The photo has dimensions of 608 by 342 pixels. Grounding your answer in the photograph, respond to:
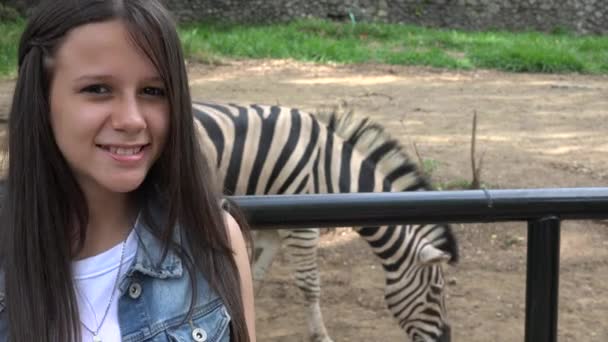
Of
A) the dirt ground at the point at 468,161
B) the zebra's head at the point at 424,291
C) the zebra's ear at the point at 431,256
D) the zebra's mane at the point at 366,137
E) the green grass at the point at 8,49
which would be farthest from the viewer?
the green grass at the point at 8,49

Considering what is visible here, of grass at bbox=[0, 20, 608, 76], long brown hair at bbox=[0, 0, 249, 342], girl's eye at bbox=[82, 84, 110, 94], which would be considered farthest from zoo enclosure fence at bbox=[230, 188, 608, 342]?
grass at bbox=[0, 20, 608, 76]

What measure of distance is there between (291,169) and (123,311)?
3065 millimetres

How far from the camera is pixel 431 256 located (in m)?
3.72

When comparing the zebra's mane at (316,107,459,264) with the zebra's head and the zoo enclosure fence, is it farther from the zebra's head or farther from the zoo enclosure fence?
the zoo enclosure fence

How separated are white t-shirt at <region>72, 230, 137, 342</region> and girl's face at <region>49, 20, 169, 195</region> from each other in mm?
103

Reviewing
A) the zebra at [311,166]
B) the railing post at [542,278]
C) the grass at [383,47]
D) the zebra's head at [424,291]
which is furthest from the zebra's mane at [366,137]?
the grass at [383,47]

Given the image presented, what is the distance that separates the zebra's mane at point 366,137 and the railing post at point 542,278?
2.55m

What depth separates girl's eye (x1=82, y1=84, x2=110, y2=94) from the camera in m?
1.30

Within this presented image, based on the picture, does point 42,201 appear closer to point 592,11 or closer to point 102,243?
point 102,243

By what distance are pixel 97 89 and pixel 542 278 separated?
2.86ft

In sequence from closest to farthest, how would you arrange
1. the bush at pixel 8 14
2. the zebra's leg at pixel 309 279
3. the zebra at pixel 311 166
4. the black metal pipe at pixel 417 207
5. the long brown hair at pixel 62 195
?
the long brown hair at pixel 62 195
the black metal pipe at pixel 417 207
the zebra at pixel 311 166
the zebra's leg at pixel 309 279
the bush at pixel 8 14

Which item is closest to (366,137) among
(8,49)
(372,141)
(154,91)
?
(372,141)

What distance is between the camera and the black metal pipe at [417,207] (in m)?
1.61

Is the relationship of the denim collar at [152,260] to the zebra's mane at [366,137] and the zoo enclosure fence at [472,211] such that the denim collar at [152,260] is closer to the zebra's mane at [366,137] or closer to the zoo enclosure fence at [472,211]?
the zoo enclosure fence at [472,211]
